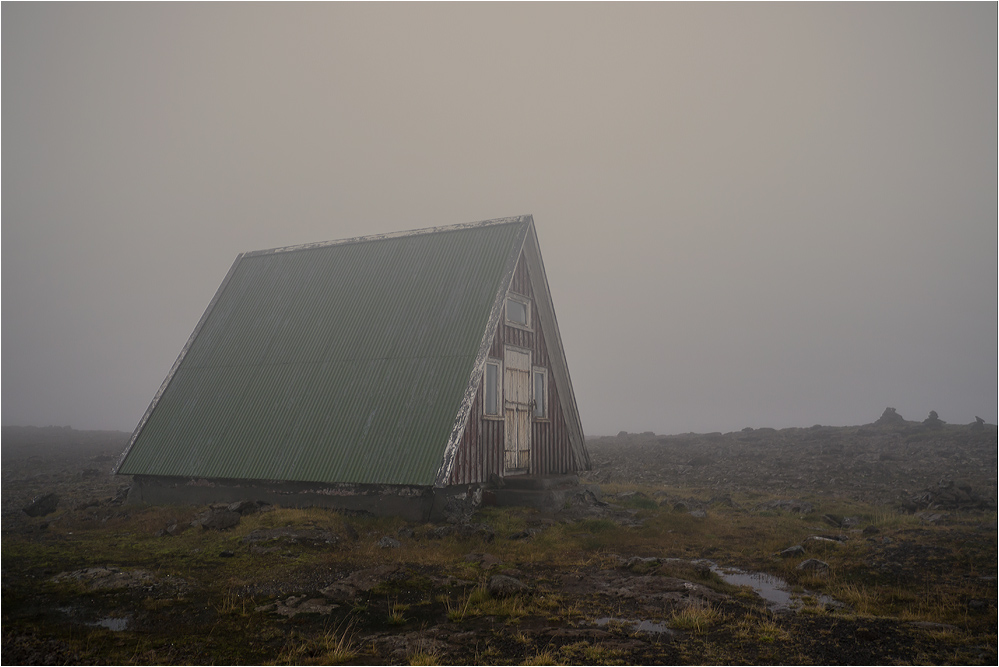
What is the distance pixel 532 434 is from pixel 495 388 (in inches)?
96.8

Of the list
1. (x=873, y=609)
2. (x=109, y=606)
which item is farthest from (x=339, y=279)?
(x=873, y=609)

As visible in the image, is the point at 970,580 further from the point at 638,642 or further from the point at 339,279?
Answer: the point at 339,279

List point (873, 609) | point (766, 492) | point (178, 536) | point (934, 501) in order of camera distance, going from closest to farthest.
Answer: point (873, 609) < point (178, 536) < point (934, 501) < point (766, 492)

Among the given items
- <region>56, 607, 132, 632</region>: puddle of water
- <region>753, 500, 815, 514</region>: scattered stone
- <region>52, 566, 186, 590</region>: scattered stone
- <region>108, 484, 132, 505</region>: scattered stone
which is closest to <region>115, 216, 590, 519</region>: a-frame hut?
<region>108, 484, 132, 505</region>: scattered stone

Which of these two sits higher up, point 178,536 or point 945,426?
point 945,426

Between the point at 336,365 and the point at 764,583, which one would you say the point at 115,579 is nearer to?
the point at 336,365

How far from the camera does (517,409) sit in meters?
18.4

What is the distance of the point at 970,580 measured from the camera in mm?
9383

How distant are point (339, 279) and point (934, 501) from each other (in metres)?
18.2

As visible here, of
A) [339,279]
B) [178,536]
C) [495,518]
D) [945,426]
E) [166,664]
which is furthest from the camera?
[945,426]

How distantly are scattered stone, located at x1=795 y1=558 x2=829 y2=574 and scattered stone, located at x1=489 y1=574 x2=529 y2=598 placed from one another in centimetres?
472

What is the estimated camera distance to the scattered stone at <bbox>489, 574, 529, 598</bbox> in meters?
8.93

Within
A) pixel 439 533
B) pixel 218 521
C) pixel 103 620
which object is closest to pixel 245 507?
pixel 218 521

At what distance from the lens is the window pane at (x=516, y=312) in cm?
1867
